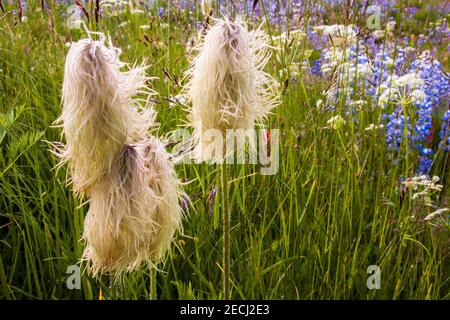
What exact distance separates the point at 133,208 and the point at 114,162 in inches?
4.2

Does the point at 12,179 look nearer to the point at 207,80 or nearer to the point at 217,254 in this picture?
the point at 217,254

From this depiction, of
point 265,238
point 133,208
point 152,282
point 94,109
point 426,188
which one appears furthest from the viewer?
point 265,238

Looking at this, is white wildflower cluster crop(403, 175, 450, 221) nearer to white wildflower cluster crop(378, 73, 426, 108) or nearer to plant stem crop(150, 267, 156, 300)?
white wildflower cluster crop(378, 73, 426, 108)

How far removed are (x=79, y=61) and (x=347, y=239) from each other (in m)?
1.33

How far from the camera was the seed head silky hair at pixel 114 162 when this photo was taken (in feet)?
3.51

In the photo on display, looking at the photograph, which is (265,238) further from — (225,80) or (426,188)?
(225,80)

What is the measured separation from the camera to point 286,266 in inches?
77.1

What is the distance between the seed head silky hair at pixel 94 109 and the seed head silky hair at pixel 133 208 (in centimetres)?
4

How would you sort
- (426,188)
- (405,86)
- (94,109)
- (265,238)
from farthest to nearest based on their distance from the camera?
(405,86), (265,238), (426,188), (94,109)

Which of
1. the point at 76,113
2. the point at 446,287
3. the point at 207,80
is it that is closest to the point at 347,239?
the point at 446,287

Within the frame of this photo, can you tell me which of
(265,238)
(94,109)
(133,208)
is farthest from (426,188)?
(94,109)

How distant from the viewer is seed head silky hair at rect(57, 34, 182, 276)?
107 cm

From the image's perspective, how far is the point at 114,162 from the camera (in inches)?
45.2

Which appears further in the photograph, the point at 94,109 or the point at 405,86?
the point at 405,86
